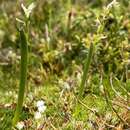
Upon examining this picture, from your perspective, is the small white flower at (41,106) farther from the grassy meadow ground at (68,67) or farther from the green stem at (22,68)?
the green stem at (22,68)

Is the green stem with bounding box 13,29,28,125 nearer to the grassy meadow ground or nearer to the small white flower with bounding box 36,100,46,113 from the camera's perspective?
the grassy meadow ground

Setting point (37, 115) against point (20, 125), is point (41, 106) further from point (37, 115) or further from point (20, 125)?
point (20, 125)

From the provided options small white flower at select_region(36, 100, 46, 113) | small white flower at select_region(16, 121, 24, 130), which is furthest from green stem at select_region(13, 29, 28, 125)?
small white flower at select_region(36, 100, 46, 113)

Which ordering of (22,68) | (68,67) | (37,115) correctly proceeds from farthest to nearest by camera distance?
(68,67)
(37,115)
(22,68)

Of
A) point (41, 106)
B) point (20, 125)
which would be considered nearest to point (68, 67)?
point (41, 106)

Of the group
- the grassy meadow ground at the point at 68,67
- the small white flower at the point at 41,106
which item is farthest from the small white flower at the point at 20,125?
the small white flower at the point at 41,106

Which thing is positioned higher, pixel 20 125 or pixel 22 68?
pixel 22 68

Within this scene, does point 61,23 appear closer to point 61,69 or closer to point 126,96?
point 61,69

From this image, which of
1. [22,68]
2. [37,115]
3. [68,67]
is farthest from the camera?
[68,67]
